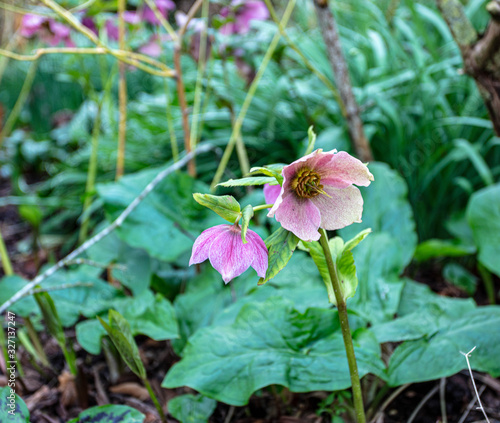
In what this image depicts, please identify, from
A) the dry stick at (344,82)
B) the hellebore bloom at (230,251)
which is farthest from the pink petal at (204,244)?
the dry stick at (344,82)

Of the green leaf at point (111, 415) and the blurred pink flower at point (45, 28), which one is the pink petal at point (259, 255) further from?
the blurred pink flower at point (45, 28)

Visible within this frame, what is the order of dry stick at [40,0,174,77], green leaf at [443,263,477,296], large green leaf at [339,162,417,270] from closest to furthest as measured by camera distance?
1. dry stick at [40,0,174,77]
2. large green leaf at [339,162,417,270]
3. green leaf at [443,263,477,296]

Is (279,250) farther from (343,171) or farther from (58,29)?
(58,29)

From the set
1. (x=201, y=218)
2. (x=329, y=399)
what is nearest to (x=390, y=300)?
(x=329, y=399)

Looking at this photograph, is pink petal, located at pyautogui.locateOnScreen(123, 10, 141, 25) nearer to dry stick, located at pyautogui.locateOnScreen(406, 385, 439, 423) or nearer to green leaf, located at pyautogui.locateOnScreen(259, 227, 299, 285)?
green leaf, located at pyautogui.locateOnScreen(259, 227, 299, 285)

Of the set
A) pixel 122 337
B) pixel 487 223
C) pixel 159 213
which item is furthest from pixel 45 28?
pixel 487 223

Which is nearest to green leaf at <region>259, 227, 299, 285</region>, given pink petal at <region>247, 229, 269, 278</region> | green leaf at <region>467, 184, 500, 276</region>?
pink petal at <region>247, 229, 269, 278</region>

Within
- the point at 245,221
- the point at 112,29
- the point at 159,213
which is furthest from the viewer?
the point at 112,29
